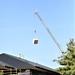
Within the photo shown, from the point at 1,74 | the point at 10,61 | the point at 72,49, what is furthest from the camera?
the point at 72,49

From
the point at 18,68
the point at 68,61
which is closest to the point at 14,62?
the point at 18,68

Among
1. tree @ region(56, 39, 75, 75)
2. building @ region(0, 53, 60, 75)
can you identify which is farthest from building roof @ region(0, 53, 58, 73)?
tree @ region(56, 39, 75, 75)

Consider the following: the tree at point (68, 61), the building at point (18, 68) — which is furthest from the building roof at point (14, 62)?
the tree at point (68, 61)

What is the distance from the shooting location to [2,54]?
1673 inches

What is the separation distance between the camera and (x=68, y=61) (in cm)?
4175

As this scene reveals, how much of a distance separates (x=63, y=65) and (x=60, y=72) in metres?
1.11

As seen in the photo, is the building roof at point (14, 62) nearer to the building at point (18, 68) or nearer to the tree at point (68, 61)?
the building at point (18, 68)

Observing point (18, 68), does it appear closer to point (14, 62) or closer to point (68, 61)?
point (14, 62)

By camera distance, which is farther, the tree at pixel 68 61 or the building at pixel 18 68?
the tree at pixel 68 61

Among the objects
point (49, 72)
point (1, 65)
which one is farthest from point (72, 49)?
point (1, 65)

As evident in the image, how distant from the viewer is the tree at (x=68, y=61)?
133 feet

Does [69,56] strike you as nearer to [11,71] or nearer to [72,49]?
[72,49]

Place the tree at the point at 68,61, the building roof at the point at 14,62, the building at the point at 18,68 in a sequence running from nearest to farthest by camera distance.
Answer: the building at the point at 18,68 → the building roof at the point at 14,62 → the tree at the point at 68,61

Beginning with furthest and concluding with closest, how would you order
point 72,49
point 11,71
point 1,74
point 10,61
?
point 72,49
point 10,61
point 11,71
point 1,74
